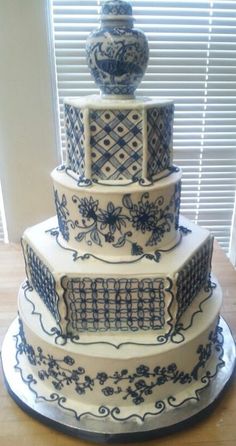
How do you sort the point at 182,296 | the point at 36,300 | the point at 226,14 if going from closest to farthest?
the point at 182,296, the point at 36,300, the point at 226,14

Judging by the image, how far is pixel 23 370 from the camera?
0.96m

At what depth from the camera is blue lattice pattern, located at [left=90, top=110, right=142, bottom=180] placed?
750mm

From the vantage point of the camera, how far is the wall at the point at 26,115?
131 centimetres

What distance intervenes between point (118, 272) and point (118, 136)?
0.29 m

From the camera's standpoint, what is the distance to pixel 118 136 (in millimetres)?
758

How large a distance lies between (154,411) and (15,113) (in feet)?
3.79

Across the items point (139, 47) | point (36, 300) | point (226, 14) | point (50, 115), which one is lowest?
point (36, 300)

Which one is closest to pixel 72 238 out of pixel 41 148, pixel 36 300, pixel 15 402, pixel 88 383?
pixel 36 300

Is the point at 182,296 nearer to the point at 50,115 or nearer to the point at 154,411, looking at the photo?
the point at 154,411

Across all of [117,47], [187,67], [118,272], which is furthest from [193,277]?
[187,67]

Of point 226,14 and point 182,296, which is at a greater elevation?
point 226,14

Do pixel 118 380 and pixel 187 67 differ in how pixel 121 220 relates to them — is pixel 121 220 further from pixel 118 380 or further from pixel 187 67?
pixel 187 67

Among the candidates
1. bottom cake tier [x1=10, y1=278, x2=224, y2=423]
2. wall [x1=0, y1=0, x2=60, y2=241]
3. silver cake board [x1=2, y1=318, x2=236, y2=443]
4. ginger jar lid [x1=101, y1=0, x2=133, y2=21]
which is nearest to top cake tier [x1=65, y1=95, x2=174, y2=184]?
ginger jar lid [x1=101, y1=0, x2=133, y2=21]

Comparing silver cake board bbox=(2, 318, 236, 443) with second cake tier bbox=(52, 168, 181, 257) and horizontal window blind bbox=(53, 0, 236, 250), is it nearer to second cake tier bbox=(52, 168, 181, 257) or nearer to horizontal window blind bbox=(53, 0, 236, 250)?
second cake tier bbox=(52, 168, 181, 257)
